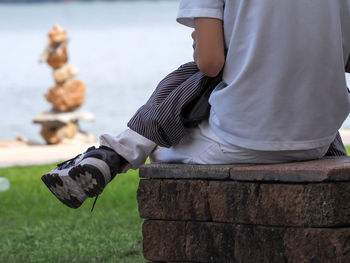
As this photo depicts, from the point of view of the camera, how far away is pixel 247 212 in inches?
98.2

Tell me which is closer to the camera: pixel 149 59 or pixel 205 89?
pixel 205 89

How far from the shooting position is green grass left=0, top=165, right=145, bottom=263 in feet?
12.9

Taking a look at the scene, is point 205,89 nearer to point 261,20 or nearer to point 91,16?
point 261,20

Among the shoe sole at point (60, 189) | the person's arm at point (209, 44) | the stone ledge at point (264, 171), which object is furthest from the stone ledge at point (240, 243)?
the person's arm at point (209, 44)

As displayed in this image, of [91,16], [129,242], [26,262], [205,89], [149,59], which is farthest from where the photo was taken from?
→ [91,16]

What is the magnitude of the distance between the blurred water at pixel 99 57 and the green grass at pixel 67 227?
24.7 feet

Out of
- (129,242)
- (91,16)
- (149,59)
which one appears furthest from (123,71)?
(91,16)

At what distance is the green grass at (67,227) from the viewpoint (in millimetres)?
3934

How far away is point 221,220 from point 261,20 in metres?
0.65

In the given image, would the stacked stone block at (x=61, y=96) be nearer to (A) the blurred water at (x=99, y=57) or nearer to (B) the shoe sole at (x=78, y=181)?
(A) the blurred water at (x=99, y=57)

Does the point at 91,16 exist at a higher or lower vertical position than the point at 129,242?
lower

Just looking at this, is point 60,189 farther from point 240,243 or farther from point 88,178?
point 240,243

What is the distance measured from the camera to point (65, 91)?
12445 millimetres

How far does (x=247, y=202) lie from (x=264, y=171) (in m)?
0.12
